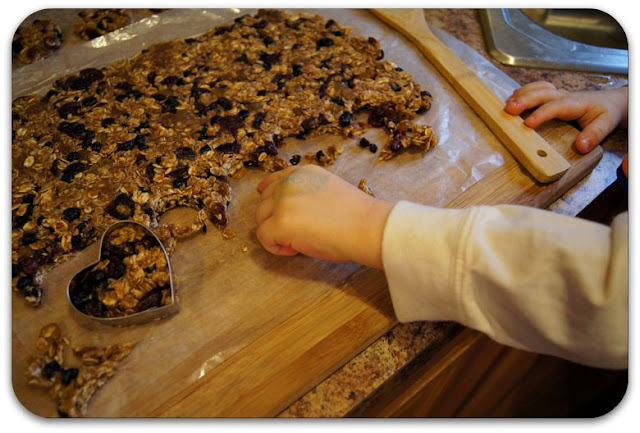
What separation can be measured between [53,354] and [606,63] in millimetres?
1620

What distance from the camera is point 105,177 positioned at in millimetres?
1048

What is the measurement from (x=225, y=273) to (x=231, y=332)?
0.42 feet

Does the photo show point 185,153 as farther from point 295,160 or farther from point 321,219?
point 321,219

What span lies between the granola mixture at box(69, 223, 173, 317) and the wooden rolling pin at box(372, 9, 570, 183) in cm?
86

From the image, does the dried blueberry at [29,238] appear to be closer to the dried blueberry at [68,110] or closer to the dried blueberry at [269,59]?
the dried blueberry at [68,110]

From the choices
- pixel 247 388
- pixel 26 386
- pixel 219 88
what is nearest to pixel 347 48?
pixel 219 88

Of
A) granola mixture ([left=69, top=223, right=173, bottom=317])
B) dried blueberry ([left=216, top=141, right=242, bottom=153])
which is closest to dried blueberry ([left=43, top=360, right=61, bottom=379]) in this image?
granola mixture ([left=69, top=223, right=173, bottom=317])

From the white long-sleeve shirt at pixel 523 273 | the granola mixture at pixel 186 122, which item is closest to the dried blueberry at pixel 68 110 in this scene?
the granola mixture at pixel 186 122

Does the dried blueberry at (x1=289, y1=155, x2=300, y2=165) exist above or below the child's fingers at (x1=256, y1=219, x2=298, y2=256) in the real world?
above

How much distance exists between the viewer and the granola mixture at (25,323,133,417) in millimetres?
800

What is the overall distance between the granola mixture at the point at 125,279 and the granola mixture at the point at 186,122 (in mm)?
52

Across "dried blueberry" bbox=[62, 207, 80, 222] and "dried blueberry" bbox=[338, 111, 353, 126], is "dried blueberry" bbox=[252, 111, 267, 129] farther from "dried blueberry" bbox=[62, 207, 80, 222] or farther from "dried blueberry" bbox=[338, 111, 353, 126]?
"dried blueberry" bbox=[62, 207, 80, 222]

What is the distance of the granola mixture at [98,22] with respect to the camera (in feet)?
4.38

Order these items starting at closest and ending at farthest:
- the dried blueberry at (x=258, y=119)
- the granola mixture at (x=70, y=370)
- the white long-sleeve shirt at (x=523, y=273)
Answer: the white long-sleeve shirt at (x=523, y=273) → the granola mixture at (x=70, y=370) → the dried blueberry at (x=258, y=119)
